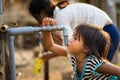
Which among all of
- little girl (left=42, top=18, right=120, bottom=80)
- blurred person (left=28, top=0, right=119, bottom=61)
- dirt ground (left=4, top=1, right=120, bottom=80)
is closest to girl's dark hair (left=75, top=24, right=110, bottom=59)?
little girl (left=42, top=18, right=120, bottom=80)

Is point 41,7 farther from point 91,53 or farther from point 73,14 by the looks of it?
point 91,53

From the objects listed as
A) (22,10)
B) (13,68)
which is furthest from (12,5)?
(13,68)

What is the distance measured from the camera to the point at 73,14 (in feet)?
12.9

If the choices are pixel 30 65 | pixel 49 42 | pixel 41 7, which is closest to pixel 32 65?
pixel 30 65

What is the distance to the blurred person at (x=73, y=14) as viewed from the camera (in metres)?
3.87

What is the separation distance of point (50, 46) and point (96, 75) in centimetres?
58

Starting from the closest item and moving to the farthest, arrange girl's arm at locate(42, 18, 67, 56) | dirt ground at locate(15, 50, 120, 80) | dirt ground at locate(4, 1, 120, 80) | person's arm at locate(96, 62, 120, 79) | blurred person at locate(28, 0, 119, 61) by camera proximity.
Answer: person's arm at locate(96, 62, 120, 79), girl's arm at locate(42, 18, 67, 56), blurred person at locate(28, 0, 119, 61), dirt ground at locate(4, 1, 120, 80), dirt ground at locate(15, 50, 120, 80)

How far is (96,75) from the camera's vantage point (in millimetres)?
2975

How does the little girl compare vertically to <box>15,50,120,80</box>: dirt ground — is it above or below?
above

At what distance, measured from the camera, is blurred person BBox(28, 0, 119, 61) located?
12.7 ft

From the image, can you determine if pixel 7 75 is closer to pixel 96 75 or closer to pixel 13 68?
pixel 13 68

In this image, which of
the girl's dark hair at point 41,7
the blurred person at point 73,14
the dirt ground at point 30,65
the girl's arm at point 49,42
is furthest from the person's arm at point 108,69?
the dirt ground at point 30,65

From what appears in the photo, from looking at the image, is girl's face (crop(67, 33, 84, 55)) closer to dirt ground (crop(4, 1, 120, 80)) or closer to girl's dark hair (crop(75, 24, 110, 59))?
girl's dark hair (crop(75, 24, 110, 59))

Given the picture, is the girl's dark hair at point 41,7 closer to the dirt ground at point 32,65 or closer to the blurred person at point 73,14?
the blurred person at point 73,14
